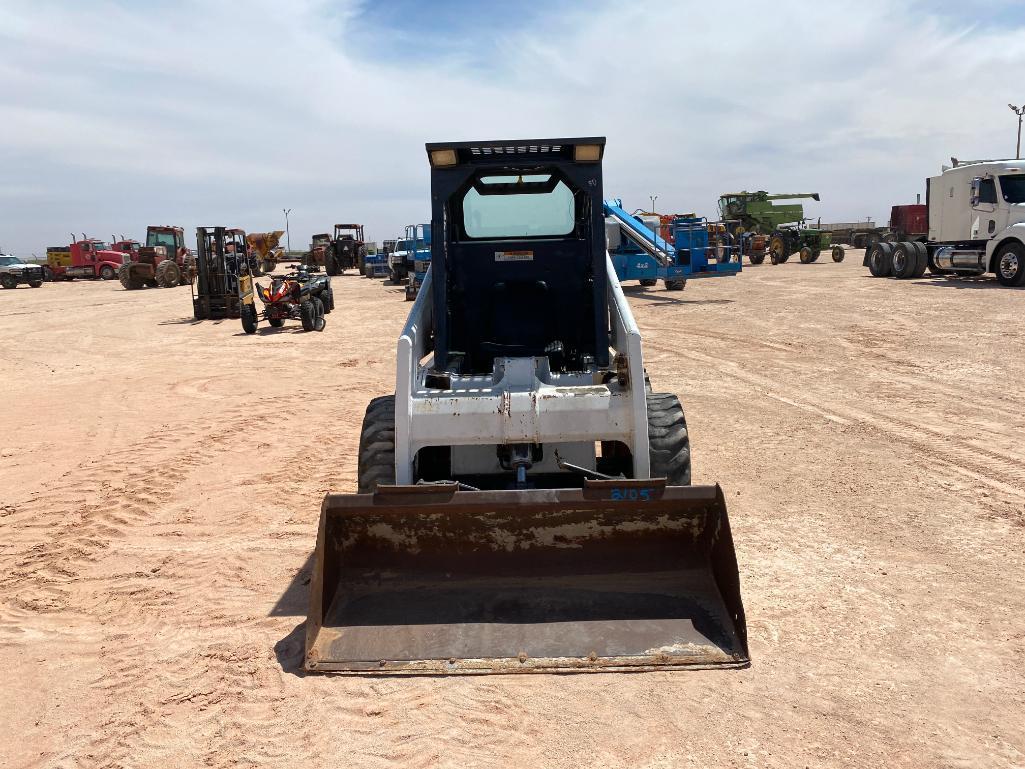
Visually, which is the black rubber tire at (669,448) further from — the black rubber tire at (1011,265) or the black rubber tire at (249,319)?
the black rubber tire at (1011,265)

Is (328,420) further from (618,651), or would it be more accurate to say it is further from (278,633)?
(618,651)

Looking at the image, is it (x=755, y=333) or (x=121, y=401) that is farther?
(x=755, y=333)

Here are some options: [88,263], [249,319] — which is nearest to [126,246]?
[88,263]

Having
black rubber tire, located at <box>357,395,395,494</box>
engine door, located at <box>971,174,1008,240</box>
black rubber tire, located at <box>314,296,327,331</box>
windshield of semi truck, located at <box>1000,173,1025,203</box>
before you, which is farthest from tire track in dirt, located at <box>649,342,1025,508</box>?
windshield of semi truck, located at <box>1000,173,1025,203</box>

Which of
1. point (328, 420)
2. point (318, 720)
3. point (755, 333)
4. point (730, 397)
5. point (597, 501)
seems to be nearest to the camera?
point (318, 720)

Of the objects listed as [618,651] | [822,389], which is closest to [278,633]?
[618,651]

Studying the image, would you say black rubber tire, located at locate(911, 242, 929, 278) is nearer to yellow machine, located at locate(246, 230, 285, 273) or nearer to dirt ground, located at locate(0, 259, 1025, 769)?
dirt ground, located at locate(0, 259, 1025, 769)

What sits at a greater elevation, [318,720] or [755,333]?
[755,333]

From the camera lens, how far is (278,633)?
3688 millimetres

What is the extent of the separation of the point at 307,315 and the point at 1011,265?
16050 mm

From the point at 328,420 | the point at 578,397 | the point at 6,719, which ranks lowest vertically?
the point at 6,719

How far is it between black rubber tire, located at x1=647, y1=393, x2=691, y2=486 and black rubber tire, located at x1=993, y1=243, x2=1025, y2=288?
17090mm

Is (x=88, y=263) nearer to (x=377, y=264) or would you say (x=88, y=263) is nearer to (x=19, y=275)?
(x=19, y=275)

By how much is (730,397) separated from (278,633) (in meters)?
6.21
